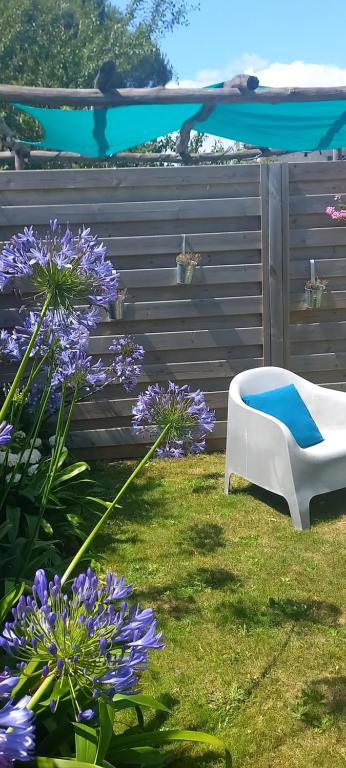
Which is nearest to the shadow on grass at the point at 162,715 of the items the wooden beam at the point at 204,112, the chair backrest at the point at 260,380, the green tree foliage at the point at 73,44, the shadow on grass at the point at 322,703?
the shadow on grass at the point at 322,703

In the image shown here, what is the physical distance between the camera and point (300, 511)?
4.18m

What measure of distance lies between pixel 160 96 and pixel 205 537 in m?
4.92

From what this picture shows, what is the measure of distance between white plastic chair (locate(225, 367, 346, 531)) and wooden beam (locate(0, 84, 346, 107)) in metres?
3.69

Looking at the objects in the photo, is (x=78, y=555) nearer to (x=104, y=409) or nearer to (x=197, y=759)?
(x=197, y=759)

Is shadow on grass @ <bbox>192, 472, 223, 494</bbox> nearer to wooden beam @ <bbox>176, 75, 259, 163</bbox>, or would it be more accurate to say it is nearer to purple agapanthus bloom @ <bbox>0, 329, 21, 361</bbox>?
purple agapanthus bloom @ <bbox>0, 329, 21, 361</bbox>

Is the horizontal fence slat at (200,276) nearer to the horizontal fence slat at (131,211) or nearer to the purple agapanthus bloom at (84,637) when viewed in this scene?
the horizontal fence slat at (131,211)

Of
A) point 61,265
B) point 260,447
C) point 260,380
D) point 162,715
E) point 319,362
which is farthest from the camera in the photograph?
point 319,362

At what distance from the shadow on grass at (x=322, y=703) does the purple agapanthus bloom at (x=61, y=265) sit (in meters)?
1.73

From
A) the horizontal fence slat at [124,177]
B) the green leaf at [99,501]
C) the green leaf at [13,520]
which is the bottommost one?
the green leaf at [99,501]

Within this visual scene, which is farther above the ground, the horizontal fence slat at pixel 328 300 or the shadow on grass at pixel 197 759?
the horizontal fence slat at pixel 328 300

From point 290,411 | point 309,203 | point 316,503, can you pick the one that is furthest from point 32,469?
point 309,203

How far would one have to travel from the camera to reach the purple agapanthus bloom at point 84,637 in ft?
4.46

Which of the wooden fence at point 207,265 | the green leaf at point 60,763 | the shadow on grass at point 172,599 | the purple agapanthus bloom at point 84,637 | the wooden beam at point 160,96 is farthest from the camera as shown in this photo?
the wooden beam at point 160,96

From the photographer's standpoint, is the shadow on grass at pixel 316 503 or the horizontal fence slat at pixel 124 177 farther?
the horizontal fence slat at pixel 124 177
